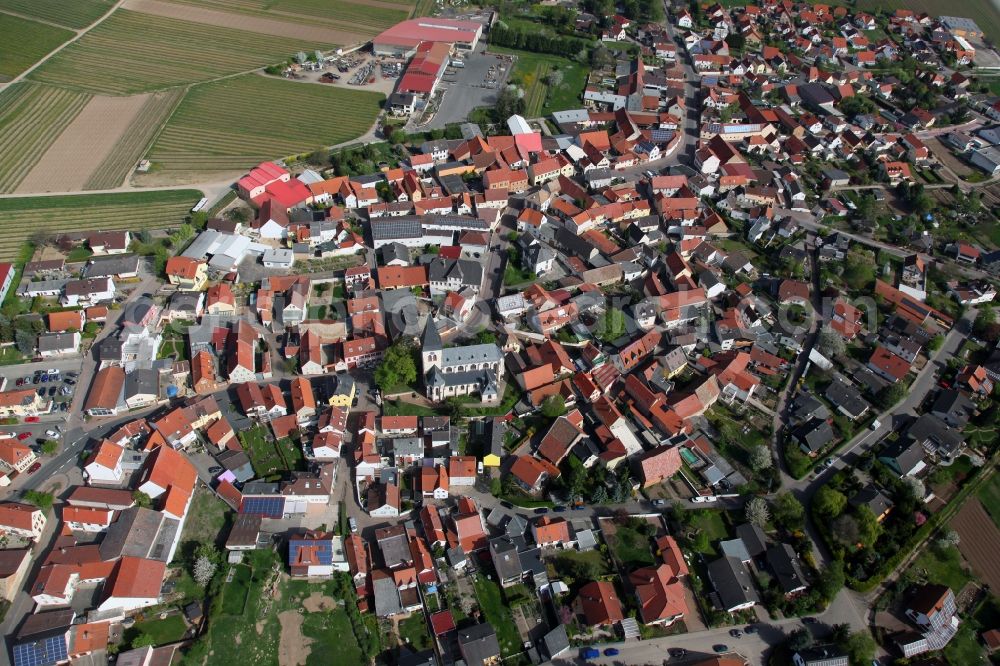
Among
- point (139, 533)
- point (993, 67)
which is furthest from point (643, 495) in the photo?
point (993, 67)

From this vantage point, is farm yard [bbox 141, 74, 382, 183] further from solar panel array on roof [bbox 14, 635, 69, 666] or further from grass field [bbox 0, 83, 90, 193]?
solar panel array on roof [bbox 14, 635, 69, 666]

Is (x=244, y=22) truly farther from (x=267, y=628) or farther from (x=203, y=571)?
(x=267, y=628)

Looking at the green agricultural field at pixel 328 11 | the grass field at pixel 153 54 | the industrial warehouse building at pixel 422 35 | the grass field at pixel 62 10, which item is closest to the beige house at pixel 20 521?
the grass field at pixel 153 54

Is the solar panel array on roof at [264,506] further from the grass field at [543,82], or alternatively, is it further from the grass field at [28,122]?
the grass field at [543,82]

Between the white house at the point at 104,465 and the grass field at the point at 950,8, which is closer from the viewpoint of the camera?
the white house at the point at 104,465

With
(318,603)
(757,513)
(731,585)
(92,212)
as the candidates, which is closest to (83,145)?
(92,212)

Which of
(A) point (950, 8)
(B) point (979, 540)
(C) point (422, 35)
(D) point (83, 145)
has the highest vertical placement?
(A) point (950, 8)
